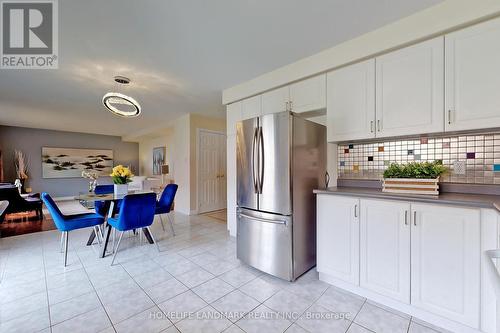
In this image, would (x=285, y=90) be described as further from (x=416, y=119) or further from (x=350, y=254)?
(x=350, y=254)

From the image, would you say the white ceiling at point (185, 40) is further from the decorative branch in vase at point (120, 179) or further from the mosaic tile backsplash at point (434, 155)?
the decorative branch in vase at point (120, 179)

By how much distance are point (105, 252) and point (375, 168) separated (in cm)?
357

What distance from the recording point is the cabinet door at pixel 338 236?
1.92m

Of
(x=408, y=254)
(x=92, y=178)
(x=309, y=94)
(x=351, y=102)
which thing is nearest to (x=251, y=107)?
(x=309, y=94)

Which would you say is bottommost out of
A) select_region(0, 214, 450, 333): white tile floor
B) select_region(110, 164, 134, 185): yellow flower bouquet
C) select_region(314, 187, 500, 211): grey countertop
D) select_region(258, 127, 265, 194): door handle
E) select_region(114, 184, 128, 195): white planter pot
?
select_region(0, 214, 450, 333): white tile floor

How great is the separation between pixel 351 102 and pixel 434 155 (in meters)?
0.91

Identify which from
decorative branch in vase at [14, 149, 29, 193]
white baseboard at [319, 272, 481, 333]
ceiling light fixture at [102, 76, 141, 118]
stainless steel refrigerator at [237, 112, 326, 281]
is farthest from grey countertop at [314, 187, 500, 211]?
decorative branch in vase at [14, 149, 29, 193]

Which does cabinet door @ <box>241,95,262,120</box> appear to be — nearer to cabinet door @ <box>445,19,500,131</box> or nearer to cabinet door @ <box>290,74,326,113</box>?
cabinet door @ <box>290,74,326,113</box>

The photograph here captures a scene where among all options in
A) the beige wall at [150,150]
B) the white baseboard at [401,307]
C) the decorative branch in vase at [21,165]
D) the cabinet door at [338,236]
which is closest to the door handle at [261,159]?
the cabinet door at [338,236]

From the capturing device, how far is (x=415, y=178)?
72.4 inches

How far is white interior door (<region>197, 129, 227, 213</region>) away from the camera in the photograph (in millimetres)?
5281

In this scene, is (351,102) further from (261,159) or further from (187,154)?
(187,154)

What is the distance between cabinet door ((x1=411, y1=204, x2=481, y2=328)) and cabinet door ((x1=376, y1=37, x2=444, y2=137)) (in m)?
0.75

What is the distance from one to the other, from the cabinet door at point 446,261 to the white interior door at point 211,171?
174 inches
